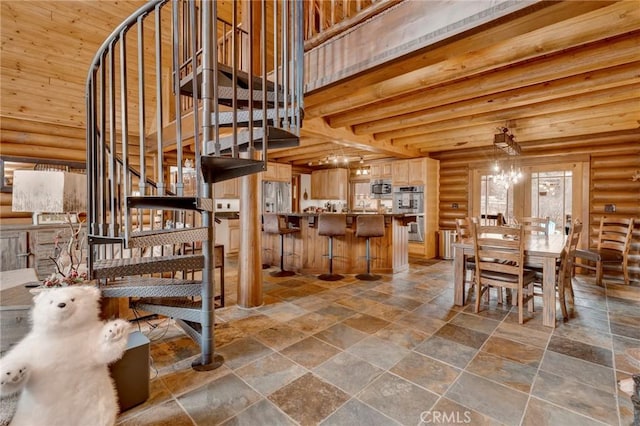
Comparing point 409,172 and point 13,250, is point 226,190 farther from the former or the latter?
point 409,172

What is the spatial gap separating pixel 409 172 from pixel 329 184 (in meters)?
2.52

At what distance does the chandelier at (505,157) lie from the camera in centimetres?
393

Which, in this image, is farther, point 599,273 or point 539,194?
point 539,194

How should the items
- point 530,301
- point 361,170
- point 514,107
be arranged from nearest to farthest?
1. point 530,301
2. point 514,107
3. point 361,170

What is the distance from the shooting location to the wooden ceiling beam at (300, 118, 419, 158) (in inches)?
164

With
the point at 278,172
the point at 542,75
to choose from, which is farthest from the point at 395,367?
the point at 278,172

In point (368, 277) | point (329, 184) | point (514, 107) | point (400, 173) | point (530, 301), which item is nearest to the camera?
point (530, 301)

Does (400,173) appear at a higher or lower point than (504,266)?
higher

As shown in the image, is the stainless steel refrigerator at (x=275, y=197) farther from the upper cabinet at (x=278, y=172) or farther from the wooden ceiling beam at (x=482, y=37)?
the wooden ceiling beam at (x=482, y=37)

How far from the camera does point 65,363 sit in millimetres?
1369

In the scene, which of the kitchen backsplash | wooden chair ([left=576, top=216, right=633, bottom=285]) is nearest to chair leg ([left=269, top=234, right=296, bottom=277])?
the kitchen backsplash

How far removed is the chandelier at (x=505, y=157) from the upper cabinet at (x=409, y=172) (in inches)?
54.2

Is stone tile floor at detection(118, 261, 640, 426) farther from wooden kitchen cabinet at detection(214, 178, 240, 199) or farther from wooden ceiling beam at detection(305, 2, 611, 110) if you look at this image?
wooden kitchen cabinet at detection(214, 178, 240, 199)

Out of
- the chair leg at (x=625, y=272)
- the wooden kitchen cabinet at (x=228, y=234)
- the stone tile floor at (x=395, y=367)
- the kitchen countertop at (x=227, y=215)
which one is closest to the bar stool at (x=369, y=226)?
the stone tile floor at (x=395, y=367)
